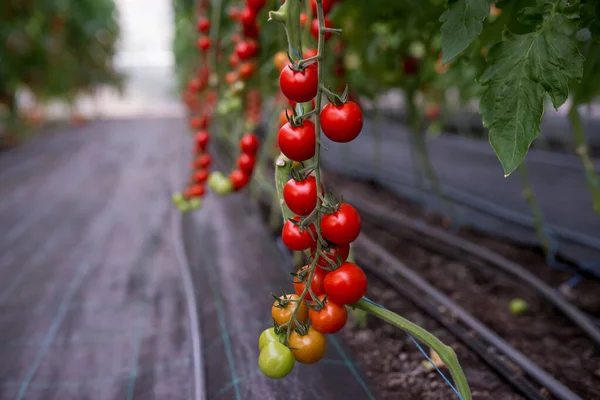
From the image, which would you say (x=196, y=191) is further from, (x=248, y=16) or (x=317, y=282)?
(x=317, y=282)

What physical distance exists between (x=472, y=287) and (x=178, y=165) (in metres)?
4.52

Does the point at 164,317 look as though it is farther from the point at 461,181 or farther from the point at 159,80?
the point at 159,80

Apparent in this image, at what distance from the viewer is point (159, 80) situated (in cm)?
4081

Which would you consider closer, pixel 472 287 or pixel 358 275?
pixel 358 275

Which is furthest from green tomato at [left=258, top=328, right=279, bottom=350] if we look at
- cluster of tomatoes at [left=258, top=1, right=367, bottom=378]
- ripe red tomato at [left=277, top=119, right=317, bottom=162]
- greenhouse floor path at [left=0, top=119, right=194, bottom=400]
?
greenhouse floor path at [left=0, top=119, right=194, bottom=400]

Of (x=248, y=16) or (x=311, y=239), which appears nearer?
(x=311, y=239)

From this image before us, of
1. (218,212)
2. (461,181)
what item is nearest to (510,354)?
(218,212)

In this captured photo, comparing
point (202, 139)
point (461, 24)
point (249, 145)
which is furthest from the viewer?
point (202, 139)

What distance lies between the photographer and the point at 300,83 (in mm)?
652

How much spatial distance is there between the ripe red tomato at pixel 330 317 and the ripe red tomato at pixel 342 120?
256 millimetres

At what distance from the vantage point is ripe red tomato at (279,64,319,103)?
0.65 meters

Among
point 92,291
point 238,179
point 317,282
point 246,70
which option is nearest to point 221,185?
point 238,179

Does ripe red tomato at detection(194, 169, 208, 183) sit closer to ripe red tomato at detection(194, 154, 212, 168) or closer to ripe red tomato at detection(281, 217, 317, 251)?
ripe red tomato at detection(194, 154, 212, 168)

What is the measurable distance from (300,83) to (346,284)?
0.29m
